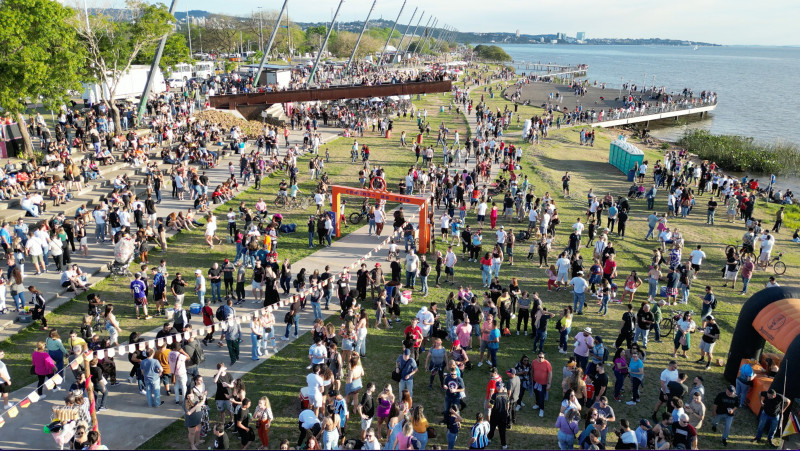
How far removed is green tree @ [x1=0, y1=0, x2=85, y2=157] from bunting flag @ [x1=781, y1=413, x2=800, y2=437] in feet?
95.3

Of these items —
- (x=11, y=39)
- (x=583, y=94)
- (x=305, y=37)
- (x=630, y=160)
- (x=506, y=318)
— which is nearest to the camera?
(x=506, y=318)

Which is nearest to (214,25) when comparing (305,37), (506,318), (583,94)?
(305,37)

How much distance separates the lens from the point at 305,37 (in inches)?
5861

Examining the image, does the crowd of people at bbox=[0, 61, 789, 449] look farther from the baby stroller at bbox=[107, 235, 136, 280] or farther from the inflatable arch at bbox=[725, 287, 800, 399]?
the inflatable arch at bbox=[725, 287, 800, 399]

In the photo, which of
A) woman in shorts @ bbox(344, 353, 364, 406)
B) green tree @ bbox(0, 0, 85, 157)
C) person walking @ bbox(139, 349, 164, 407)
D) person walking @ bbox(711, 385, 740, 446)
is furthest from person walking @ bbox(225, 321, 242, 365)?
green tree @ bbox(0, 0, 85, 157)

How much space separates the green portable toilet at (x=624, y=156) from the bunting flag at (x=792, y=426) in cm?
2479

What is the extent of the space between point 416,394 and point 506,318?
3.61 m

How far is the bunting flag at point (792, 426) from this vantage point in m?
10.6

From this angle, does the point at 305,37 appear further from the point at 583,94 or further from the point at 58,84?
the point at 58,84

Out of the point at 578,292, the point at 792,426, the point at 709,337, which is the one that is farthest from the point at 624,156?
the point at 792,426

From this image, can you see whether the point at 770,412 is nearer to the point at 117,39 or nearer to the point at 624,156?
the point at 624,156

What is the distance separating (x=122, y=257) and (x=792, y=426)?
58.0ft

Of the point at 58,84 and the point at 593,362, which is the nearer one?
the point at 593,362

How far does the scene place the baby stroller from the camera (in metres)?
17.2
